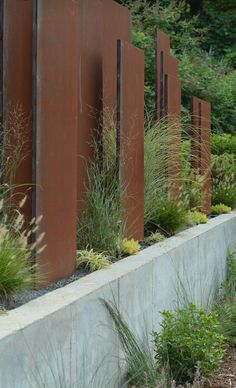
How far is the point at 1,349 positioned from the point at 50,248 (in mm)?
1705

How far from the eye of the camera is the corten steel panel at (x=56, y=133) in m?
5.14

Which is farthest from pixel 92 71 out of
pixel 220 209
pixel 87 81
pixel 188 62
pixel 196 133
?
pixel 188 62

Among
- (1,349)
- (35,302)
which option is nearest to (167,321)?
(35,302)

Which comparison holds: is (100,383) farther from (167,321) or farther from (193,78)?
(193,78)

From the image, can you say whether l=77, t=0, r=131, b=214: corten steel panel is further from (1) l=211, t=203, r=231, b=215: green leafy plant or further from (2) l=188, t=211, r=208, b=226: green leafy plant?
(1) l=211, t=203, r=231, b=215: green leafy plant

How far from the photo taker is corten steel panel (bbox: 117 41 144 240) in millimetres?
7047

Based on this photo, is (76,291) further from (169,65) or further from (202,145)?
(202,145)

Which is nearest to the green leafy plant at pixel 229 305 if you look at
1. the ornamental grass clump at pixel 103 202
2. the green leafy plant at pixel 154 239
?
the green leafy plant at pixel 154 239

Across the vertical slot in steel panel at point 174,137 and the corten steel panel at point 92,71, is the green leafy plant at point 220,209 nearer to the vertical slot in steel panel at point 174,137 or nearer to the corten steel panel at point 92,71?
the vertical slot in steel panel at point 174,137

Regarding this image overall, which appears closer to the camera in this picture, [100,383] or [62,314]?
[62,314]

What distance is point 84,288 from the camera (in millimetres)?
4910

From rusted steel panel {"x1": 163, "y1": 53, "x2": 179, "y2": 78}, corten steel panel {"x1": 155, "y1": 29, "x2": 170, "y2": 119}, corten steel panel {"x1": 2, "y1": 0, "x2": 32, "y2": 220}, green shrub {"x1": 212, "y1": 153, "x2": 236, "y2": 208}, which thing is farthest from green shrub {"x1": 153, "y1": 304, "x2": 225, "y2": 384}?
green shrub {"x1": 212, "y1": 153, "x2": 236, "y2": 208}

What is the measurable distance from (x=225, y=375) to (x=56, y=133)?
94.8 inches

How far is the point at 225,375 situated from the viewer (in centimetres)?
617
